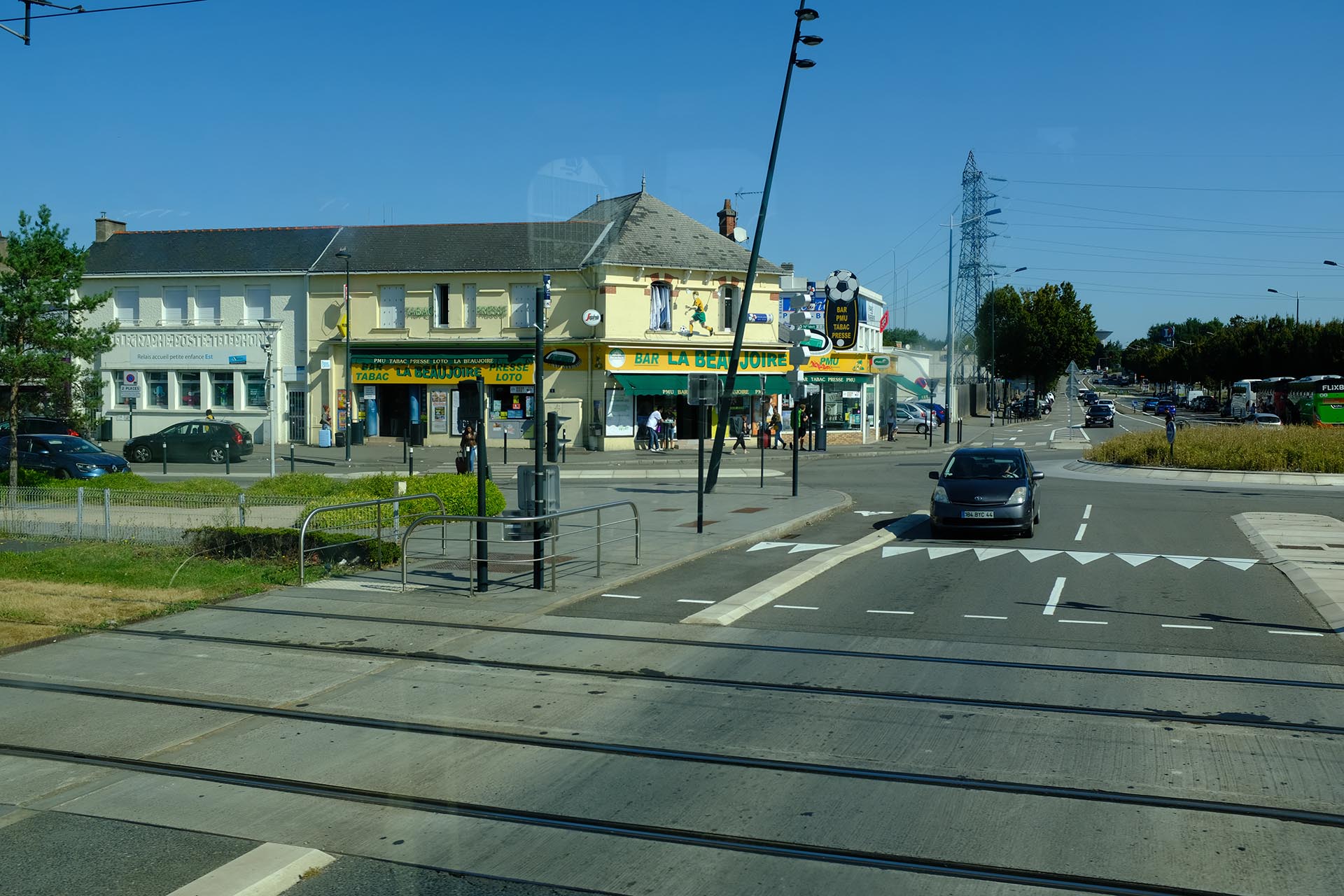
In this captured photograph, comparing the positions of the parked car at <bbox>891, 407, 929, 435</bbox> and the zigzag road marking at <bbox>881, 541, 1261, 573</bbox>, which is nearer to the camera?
the zigzag road marking at <bbox>881, 541, 1261, 573</bbox>

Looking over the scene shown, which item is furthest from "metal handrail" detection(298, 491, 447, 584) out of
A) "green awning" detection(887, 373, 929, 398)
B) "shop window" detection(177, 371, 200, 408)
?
"green awning" detection(887, 373, 929, 398)

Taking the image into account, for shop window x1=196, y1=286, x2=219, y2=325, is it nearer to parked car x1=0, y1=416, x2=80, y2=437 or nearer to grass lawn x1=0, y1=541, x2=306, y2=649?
parked car x1=0, y1=416, x2=80, y2=437

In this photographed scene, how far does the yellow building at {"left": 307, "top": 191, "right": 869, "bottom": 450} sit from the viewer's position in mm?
44531

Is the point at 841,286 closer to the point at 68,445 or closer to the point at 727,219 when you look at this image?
the point at 727,219

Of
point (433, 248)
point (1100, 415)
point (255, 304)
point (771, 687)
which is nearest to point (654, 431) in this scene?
point (433, 248)

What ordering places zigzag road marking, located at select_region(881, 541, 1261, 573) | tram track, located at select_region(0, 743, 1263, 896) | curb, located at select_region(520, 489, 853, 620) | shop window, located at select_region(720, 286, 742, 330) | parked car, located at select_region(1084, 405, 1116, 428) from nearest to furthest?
1. tram track, located at select_region(0, 743, 1263, 896)
2. curb, located at select_region(520, 489, 853, 620)
3. zigzag road marking, located at select_region(881, 541, 1261, 573)
4. shop window, located at select_region(720, 286, 742, 330)
5. parked car, located at select_region(1084, 405, 1116, 428)

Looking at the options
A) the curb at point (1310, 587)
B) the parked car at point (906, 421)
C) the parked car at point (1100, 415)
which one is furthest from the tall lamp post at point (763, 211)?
the parked car at point (1100, 415)

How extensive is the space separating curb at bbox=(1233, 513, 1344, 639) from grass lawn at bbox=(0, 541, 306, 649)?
11.4 meters

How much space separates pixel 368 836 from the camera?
5.68 m

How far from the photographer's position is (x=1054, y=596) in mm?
12836

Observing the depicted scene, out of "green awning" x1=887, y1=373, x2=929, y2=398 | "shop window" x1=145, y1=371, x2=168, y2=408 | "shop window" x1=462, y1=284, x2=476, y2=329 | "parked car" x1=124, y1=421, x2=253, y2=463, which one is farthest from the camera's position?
"green awning" x1=887, y1=373, x2=929, y2=398

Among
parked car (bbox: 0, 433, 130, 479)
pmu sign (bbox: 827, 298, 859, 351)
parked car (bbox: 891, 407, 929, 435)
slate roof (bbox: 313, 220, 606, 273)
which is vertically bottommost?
parked car (bbox: 0, 433, 130, 479)

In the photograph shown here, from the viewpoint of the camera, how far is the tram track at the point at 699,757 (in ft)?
19.6

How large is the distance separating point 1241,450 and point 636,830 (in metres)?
30.3
